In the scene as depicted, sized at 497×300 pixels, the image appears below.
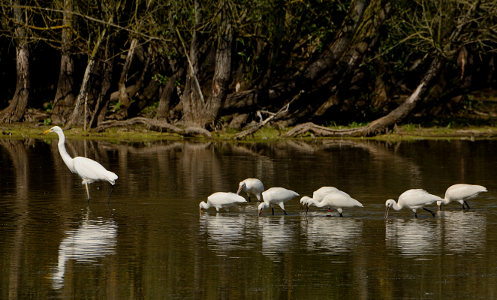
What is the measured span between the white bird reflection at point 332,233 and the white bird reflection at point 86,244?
288cm

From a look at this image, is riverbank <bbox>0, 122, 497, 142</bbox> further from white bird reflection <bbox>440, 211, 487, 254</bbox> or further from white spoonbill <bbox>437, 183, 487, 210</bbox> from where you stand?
white bird reflection <bbox>440, 211, 487, 254</bbox>

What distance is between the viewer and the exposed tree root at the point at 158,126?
34.5m

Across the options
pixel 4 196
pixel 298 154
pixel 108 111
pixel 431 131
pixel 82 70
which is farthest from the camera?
pixel 82 70

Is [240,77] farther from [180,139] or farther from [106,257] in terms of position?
[106,257]

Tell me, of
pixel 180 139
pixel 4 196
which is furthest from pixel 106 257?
pixel 180 139

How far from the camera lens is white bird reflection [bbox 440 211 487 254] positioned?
1364 cm

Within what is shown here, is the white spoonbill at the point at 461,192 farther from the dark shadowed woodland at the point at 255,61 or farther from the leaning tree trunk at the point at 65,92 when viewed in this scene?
the leaning tree trunk at the point at 65,92

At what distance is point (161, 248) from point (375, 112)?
28378 mm

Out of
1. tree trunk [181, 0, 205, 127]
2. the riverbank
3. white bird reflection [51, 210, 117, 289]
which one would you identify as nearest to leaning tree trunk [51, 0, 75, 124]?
the riverbank

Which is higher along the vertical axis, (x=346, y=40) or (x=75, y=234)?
(x=346, y=40)

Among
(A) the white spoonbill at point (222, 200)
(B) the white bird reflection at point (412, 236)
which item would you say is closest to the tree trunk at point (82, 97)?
(A) the white spoonbill at point (222, 200)

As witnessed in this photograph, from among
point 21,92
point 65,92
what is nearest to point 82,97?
point 65,92

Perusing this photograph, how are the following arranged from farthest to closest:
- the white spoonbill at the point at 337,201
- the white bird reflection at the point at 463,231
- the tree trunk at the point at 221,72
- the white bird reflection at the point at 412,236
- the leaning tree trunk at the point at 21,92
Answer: the leaning tree trunk at the point at 21,92, the tree trunk at the point at 221,72, the white spoonbill at the point at 337,201, the white bird reflection at the point at 463,231, the white bird reflection at the point at 412,236

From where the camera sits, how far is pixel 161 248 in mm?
13508
